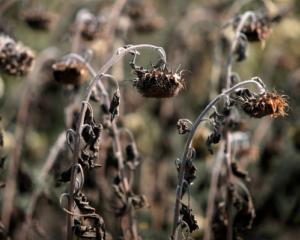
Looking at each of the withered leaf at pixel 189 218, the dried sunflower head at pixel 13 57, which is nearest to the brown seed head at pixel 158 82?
the withered leaf at pixel 189 218

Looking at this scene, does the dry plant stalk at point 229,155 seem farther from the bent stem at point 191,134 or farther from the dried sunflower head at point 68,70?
the dried sunflower head at point 68,70

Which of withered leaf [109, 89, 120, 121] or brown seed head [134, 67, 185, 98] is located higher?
brown seed head [134, 67, 185, 98]

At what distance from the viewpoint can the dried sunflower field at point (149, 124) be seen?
7.88 ft

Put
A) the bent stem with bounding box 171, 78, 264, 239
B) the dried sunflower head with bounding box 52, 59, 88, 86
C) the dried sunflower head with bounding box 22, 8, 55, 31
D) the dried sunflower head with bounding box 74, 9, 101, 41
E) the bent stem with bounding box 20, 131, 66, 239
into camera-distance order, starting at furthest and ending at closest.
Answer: the dried sunflower head with bounding box 22, 8, 55, 31
the dried sunflower head with bounding box 74, 9, 101, 41
the bent stem with bounding box 20, 131, 66, 239
the dried sunflower head with bounding box 52, 59, 88, 86
the bent stem with bounding box 171, 78, 264, 239

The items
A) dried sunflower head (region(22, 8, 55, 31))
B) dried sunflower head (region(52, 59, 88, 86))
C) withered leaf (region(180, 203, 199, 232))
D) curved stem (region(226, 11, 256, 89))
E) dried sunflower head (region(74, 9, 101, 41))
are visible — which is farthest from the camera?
dried sunflower head (region(22, 8, 55, 31))

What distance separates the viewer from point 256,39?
3113 mm

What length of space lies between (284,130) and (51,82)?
6.09ft

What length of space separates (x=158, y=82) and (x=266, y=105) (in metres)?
0.38

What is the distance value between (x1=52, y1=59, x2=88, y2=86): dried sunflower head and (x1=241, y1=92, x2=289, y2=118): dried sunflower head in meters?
0.82

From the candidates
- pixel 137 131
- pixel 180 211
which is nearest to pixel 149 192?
pixel 137 131

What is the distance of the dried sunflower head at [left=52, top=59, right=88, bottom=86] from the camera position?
9.24 ft

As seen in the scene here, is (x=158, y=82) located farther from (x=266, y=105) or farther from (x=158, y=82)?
(x=266, y=105)

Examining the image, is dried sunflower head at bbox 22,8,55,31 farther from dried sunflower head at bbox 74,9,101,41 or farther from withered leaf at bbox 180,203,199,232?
withered leaf at bbox 180,203,199,232

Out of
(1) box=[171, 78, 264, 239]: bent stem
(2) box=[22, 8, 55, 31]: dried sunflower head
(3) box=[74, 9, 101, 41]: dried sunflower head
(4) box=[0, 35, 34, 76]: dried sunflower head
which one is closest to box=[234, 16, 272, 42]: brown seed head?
(1) box=[171, 78, 264, 239]: bent stem
